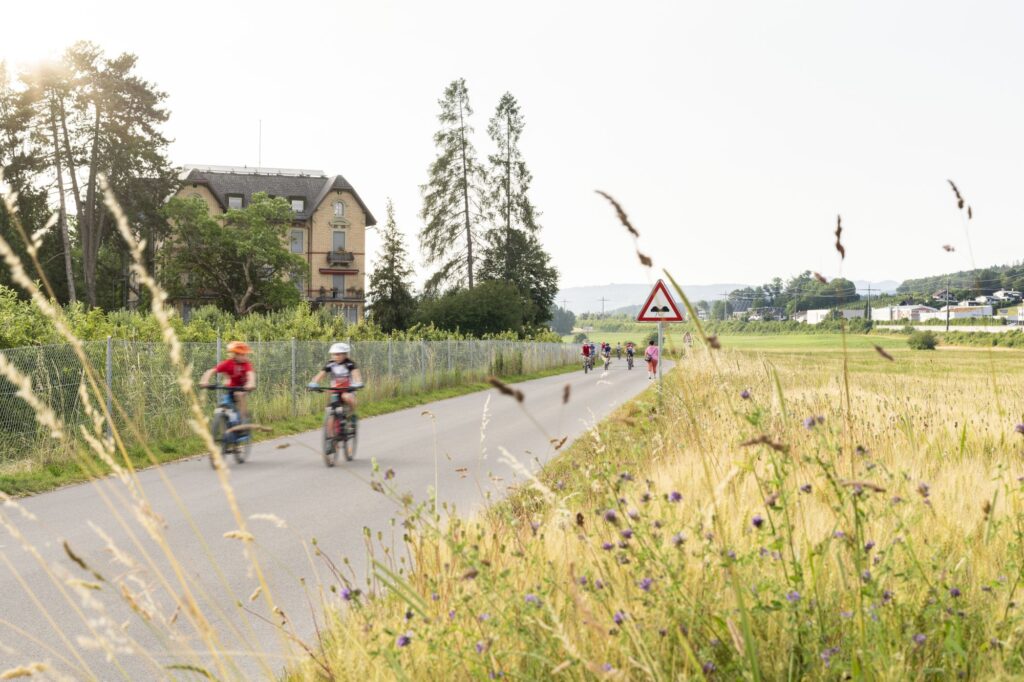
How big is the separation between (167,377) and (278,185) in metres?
64.5

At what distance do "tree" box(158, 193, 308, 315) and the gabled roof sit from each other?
500 inches

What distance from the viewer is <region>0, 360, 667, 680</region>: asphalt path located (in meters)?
3.47

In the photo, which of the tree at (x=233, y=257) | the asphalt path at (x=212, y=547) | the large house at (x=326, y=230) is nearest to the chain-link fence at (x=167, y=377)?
the asphalt path at (x=212, y=547)

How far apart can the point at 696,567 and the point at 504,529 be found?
6.96 ft

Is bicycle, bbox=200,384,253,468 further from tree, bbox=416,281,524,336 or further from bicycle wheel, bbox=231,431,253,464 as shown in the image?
tree, bbox=416,281,524,336

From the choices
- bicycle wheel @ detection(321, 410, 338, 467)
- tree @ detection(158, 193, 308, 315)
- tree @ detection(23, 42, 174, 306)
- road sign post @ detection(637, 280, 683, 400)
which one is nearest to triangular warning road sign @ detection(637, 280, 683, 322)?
road sign post @ detection(637, 280, 683, 400)

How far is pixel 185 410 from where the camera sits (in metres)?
14.9

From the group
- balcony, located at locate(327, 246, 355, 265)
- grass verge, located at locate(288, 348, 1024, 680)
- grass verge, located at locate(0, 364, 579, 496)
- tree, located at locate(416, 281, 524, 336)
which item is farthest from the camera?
balcony, located at locate(327, 246, 355, 265)

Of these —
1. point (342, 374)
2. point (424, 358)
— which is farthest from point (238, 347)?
point (424, 358)

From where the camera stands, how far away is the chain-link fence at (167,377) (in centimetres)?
1197

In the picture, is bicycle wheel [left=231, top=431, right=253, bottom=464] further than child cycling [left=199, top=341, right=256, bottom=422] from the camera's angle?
Yes

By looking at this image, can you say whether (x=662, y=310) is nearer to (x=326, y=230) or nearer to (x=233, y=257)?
(x=233, y=257)

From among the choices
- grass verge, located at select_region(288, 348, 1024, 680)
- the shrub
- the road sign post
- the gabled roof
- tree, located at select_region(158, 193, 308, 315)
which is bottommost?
the shrub

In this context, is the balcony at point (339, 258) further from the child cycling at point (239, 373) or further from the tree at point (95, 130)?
the child cycling at point (239, 373)
